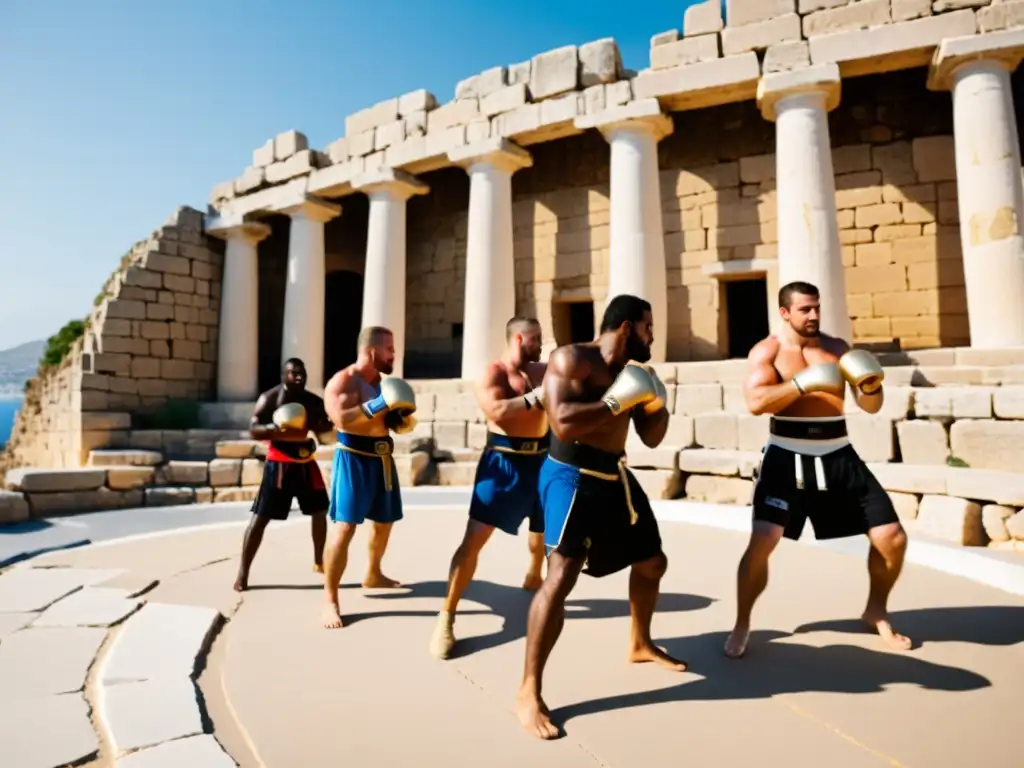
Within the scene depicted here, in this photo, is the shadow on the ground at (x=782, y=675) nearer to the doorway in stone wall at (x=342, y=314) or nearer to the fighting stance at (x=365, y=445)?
the fighting stance at (x=365, y=445)

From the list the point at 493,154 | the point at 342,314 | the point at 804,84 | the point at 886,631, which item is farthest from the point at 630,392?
the point at 342,314

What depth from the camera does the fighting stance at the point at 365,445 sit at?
3.57 meters

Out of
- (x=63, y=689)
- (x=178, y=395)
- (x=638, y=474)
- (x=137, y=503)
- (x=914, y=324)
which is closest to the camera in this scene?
(x=63, y=689)

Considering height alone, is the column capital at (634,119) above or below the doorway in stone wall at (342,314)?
above

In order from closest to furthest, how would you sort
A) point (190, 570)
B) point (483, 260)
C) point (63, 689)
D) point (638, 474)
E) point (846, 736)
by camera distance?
point (846, 736) → point (63, 689) → point (190, 570) → point (638, 474) → point (483, 260)

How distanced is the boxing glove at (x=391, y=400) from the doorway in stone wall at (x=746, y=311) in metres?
9.48

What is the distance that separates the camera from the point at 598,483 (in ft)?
8.15

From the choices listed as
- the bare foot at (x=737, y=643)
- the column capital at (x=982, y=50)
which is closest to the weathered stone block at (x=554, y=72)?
the column capital at (x=982, y=50)

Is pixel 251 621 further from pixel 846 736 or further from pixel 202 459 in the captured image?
pixel 202 459

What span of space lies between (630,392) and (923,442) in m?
5.42

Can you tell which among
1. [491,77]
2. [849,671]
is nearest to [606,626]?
[849,671]

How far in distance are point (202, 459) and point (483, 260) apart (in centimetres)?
556

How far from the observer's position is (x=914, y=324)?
10250mm

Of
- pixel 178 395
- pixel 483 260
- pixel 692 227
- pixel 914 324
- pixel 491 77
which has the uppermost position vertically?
pixel 491 77
